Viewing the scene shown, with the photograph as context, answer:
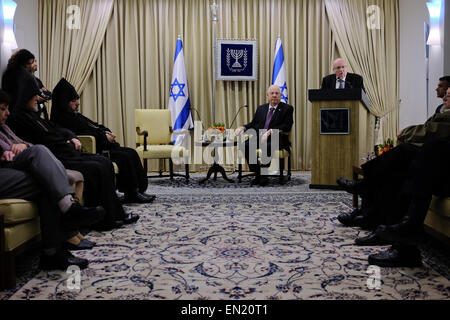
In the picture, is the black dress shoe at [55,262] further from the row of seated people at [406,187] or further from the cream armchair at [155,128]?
the cream armchair at [155,128]

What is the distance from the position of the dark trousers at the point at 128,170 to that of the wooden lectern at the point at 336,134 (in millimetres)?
2219

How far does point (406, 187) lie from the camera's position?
2.48 metres

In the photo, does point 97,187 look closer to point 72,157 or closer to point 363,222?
point 72,157

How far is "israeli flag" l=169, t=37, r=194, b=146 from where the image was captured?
7.41 meters

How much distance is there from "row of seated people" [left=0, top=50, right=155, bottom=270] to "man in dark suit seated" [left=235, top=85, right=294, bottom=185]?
6.23 ft

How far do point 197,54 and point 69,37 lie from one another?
7.02 ft

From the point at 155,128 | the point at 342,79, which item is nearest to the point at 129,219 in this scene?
the point at 155,128

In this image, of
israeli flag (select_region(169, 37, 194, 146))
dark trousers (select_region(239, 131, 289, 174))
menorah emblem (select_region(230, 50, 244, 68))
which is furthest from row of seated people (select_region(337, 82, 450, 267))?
menorah emblem (select_region(230, 50, 244, 68))

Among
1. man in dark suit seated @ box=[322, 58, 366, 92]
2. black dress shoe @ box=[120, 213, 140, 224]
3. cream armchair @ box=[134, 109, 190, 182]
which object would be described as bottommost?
black dress shoe @ box=[120, 213, 140, 224]

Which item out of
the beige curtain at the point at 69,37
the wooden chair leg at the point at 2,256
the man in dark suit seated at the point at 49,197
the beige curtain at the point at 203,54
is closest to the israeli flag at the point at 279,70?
the beige curtain at the point at 203,54

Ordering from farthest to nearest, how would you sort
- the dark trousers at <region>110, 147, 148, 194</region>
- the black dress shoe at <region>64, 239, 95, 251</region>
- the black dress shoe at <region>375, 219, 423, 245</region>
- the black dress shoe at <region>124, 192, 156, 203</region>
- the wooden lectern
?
1. the wooden lectern
2. the black dress shoe at <region>124, 192, 156, 203</region>
3. the dark trousers at <region>110, 147, 148, 194</region>
4. the black dress shoe at <region>64, 239, 95, 251</region>
5. the black dress shoe at <region>375, 219, 423, 245</region>

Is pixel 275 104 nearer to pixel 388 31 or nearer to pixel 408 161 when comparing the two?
pixel 388 31

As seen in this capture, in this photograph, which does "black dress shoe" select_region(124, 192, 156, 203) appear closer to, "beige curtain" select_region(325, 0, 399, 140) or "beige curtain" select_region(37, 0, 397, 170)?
"beige curtain" select_region(37, 0, 397, 170)

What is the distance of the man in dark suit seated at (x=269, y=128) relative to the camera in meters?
6.05
